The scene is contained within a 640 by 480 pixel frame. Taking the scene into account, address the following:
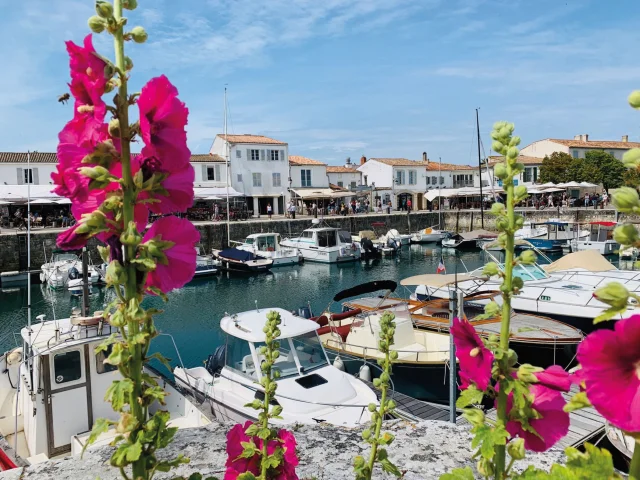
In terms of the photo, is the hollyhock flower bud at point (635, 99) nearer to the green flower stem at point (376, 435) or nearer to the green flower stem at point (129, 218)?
the green flower stem at point (129, 218)

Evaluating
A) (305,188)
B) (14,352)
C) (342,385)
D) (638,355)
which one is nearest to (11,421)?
(14,352)

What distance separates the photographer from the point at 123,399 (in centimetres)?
100

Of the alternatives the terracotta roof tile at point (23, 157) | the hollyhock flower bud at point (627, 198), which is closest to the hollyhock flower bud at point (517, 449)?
the hollyhock flower bud at point (627, 198)

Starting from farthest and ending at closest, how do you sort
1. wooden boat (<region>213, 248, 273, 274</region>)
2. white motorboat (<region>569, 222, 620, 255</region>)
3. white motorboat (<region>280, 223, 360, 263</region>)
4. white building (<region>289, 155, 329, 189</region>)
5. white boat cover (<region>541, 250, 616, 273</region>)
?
1. white building (<region>289, 155, 329, 189</region>)
2. white motorboat (<region>280, 223, 360, 263</region>)
3. white motorboat (<region>569, 222, 620, 255</region>)
4. wooden boat (<region>213, 248, 273, 274</region>)
5. white boat cover (<region>541, 250, 616, 273</region>)

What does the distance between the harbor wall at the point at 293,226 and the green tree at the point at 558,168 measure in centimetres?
1309

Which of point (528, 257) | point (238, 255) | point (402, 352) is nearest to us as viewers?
point (528, 257)

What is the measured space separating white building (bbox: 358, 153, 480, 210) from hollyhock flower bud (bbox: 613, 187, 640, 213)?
64.1 m

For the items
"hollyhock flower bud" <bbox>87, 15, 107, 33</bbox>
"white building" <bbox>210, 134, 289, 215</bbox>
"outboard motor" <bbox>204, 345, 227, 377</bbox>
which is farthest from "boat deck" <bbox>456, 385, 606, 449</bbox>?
"white building" <bbox>210, 134, 289, 215</bbox>

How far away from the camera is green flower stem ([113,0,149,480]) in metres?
1.01

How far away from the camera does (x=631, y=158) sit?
0.88 m

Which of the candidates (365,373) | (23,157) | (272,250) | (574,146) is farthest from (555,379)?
(574,146)

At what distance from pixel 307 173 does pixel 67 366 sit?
5122 centimetres

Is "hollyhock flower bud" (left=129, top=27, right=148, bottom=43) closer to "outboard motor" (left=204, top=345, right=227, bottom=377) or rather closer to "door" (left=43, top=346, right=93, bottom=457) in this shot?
"door" (left=43, top=346, right=93, bottom=457)

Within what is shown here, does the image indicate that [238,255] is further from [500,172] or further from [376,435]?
[500,172]
